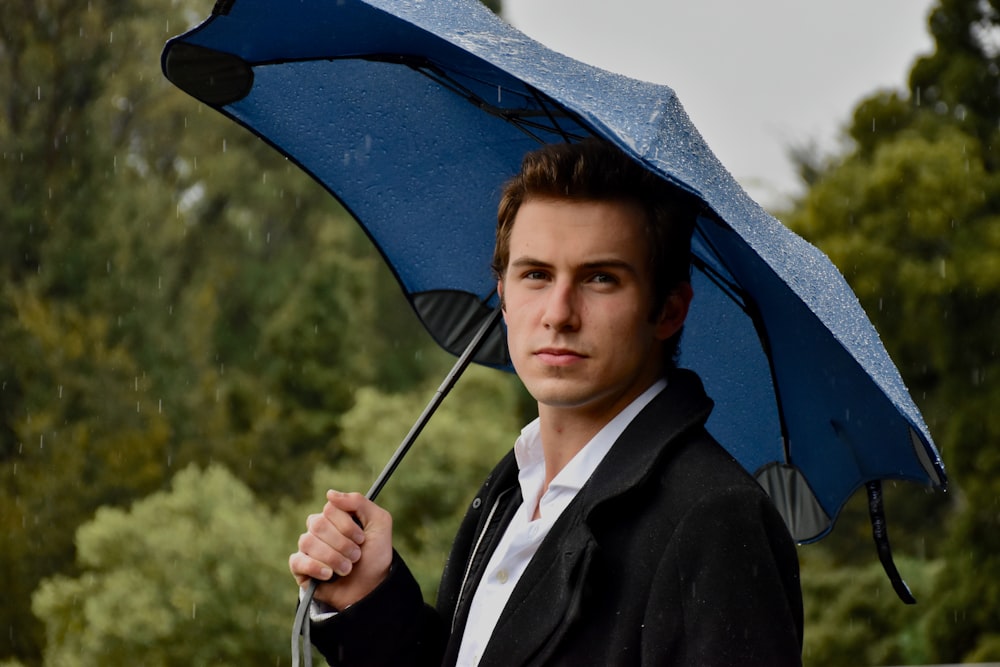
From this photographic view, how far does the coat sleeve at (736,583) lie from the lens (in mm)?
1469

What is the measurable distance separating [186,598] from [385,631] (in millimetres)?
5966

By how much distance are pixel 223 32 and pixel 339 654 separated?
96cm

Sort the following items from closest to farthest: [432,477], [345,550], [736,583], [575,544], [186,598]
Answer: [736,583] → [575,544] → [345,550] → [186,598] → [432,477]

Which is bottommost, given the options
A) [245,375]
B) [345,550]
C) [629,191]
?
[345,550]

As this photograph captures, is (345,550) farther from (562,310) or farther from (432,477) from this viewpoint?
(432,477)

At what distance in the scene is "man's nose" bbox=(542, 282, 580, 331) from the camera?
1.70 metres

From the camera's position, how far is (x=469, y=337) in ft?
8.05

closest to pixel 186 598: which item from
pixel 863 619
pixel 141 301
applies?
pixel 141 301

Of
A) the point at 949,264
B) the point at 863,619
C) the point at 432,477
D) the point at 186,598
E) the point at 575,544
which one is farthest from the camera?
the point at 863,619

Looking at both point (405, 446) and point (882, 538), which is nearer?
point (882, 538)

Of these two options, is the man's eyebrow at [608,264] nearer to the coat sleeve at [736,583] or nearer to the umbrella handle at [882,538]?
the coat sleeve at [736,583]

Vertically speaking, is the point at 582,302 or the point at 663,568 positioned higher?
the point at 582,302

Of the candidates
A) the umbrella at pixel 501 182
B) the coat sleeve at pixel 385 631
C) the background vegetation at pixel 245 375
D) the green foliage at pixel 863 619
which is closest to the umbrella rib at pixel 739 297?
the umbrella at pixel 501 182

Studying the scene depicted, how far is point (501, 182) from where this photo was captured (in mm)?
2398
